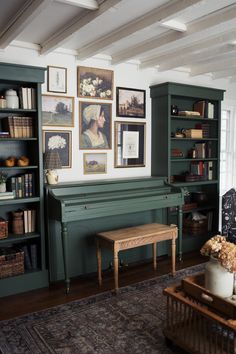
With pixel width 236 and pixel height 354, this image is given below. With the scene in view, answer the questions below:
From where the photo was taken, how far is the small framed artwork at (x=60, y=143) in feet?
12.4

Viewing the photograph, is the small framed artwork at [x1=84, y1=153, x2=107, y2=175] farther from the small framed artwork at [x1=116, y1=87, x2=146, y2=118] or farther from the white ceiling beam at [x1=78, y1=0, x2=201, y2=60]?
the white ceiling beam at [x1=78, y1=0, x2=201, y2=60]

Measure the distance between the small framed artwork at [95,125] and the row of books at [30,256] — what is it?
130cm

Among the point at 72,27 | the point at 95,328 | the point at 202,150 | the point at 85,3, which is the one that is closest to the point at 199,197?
the point at 202,150

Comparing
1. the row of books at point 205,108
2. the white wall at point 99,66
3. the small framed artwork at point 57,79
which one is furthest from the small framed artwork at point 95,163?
the row of books at point 205,108

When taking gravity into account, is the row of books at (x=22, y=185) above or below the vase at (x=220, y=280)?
above

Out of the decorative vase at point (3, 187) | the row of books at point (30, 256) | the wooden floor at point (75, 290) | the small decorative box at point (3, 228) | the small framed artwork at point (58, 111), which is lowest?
the wooden floor at point (75, 290)

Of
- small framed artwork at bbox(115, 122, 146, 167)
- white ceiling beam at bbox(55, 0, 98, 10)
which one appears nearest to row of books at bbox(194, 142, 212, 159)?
small framed artwork at bbox(115, 122, 146, 167)

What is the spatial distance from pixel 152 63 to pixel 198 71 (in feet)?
3.08

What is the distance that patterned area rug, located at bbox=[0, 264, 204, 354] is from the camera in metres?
2.49

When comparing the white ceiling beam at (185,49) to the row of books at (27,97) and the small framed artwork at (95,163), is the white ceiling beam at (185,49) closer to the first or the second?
the small framed artwork at (95,163)

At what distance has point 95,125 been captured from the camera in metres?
4.10

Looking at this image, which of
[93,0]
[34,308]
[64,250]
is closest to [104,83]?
[93,0]

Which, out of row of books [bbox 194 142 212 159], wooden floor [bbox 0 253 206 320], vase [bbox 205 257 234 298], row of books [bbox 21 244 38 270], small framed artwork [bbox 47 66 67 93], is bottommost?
wooden floor [bbox 0 253 206 320]

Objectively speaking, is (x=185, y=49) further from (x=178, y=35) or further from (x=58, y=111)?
(x=58, y=111)
